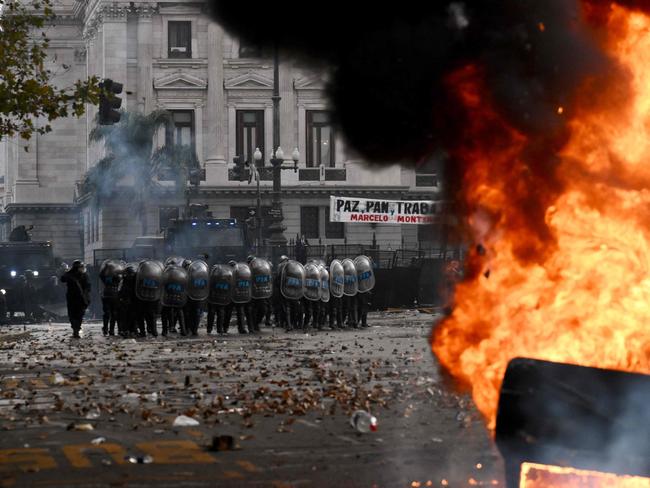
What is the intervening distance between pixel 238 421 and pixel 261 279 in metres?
17.4

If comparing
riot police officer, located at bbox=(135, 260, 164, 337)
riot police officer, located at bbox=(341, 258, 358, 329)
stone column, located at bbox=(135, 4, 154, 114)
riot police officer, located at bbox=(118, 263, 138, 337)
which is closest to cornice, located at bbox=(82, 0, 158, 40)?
stone column, located at bbox=(135, 4, 154, 114)

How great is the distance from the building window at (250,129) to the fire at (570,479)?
6012 centimetres

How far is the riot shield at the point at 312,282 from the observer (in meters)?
30.4

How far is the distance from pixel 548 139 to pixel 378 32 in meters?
1.29

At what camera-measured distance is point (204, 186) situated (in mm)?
65375

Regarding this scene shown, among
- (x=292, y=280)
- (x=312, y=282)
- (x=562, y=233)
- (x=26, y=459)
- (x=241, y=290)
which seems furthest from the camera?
(x=312, y=282)

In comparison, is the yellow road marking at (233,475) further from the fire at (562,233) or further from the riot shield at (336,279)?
the riot shield at (336,279)

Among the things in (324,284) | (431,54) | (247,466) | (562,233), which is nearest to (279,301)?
(324,284)

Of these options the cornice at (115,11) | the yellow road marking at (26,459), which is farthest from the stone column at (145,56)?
the yellow road marking at (26,459)

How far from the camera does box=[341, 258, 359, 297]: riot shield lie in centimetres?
3155

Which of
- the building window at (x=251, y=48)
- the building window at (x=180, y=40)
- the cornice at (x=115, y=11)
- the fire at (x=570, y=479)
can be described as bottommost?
the fire at (x=570, y=479)

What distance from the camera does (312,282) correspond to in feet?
100

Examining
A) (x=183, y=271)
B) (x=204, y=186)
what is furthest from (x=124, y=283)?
(x=204, y=186)

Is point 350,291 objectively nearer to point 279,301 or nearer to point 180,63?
point 279,301
